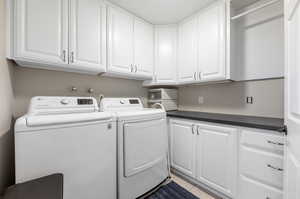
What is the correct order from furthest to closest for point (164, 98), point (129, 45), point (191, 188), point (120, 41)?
point (164, 98), point (129, 45), point (120, 41), point (191, 188)

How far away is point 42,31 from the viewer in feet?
4.13

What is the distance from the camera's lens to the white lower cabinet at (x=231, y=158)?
113 cm

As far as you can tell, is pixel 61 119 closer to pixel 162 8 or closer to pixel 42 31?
pixel 42 31

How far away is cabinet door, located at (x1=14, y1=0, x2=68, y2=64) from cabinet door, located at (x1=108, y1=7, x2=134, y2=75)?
1.68 ft

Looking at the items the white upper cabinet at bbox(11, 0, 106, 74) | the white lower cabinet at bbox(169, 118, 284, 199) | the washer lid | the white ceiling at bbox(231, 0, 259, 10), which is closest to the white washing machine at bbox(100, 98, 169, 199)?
the washer lid

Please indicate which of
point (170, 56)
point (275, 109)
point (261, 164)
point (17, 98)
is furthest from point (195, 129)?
point (17, 98)

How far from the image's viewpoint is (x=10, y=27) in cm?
112

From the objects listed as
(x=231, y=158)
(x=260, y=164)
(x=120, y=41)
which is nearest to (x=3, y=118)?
(x=120, y=41)

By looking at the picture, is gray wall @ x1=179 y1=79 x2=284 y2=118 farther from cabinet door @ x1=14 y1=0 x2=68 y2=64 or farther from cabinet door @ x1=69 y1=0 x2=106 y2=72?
cabinet door @ x1=14 y1=0 x2=68 y2=64

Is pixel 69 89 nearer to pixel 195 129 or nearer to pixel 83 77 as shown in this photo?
pixel 83 77

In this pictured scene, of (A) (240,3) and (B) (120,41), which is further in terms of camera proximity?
(B) (120,41)

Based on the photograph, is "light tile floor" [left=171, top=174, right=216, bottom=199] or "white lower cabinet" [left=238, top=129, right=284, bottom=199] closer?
"white lower cabinet" [left=238, top=129, right=284, bottom=199]

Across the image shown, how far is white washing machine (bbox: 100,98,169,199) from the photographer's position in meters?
1.35

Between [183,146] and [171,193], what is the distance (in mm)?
581
